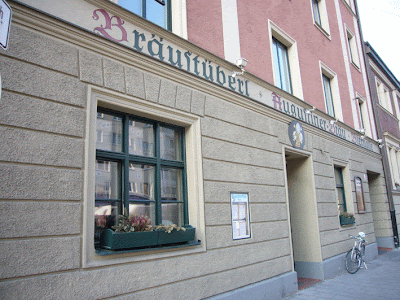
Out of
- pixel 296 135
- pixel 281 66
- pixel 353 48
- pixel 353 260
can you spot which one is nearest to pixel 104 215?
pixel 296 135

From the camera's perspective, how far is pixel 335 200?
9500 millimetres

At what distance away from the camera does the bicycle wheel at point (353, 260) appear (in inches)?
353

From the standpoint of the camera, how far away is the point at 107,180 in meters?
4.35

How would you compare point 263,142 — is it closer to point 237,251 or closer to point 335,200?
point 237,251

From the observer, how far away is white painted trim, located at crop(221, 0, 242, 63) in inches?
253

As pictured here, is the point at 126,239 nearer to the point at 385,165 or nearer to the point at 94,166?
the point at 94,166

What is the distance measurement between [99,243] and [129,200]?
68 cm

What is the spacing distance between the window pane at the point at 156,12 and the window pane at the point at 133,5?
153mm

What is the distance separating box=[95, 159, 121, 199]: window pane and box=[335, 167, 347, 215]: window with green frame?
775 centimetres

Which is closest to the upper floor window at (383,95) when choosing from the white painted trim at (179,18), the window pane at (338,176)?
the window pane at (338,176)

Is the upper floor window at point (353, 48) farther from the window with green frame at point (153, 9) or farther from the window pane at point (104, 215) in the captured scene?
the window pane at point (104, 215)

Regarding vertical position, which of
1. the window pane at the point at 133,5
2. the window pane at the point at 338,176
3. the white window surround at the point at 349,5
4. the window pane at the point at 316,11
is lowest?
the window pane at the point at 338,176

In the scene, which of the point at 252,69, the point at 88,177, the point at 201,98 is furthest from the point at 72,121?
the point at 252,69

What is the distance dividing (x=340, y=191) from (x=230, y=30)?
257 inches
